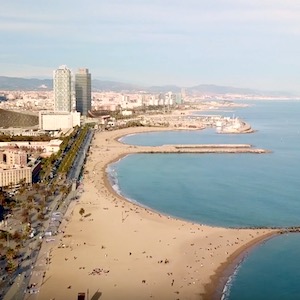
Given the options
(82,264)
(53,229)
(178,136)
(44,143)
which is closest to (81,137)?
(44,143)

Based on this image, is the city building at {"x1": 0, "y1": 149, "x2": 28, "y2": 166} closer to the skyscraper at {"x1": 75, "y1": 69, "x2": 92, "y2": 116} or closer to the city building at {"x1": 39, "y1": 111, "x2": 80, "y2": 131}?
the city building at {"x1": 39, "y1": 111, "x2": 80, "y2": 131}

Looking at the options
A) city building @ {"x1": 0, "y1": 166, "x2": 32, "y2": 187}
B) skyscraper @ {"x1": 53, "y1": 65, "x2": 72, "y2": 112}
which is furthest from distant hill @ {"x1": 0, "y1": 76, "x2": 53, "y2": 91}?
city building @ {"x1": 0, "y1": 166, "x2": 32, "y2": 187}

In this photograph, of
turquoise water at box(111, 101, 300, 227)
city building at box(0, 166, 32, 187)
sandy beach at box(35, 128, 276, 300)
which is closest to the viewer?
sandy beach at box(35, 128, 276, 300)

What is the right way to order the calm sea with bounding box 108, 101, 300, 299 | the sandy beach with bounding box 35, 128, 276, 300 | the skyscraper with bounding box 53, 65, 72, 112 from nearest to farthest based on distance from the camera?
1. the sandy beach with bounding box 35, 128, 276, 300
2. the calm sea with bounding box 108, 101, 300, 299
3. the skyscraper with bounding box 53, 65, 72, 112

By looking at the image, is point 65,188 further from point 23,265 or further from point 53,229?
point 23,265

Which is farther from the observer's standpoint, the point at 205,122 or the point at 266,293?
the point at 205,122

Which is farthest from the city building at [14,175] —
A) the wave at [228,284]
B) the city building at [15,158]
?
the wave at [228,284]

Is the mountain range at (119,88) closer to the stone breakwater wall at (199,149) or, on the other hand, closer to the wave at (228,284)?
the stone breakwater wall at (199,149)
